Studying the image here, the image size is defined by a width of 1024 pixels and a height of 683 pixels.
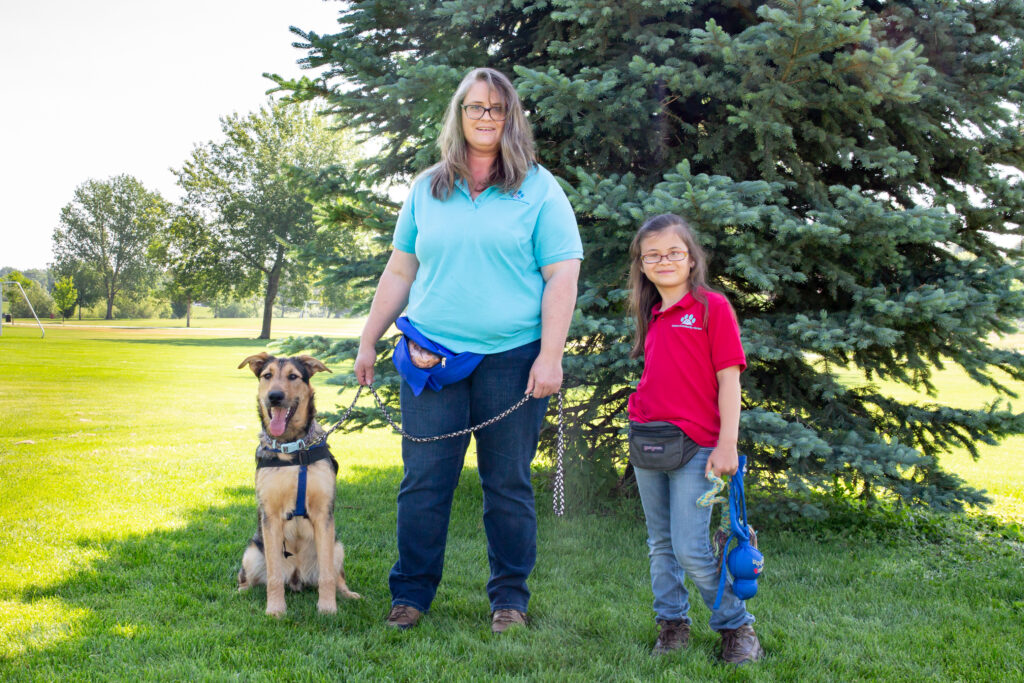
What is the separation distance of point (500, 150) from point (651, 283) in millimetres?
915

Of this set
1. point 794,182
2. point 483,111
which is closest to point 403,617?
point 483,111

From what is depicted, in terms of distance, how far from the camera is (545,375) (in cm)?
288

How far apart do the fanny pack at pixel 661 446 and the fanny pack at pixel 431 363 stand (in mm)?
768

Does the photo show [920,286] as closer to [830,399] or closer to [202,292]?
[830,399]

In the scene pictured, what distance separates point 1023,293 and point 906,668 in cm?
283

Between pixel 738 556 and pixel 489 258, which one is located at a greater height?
pixel 489 258

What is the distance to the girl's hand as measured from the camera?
2.65 metres

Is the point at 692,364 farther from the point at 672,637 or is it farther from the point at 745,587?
the point at 672,637

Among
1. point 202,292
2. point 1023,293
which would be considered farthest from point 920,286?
point 202,292

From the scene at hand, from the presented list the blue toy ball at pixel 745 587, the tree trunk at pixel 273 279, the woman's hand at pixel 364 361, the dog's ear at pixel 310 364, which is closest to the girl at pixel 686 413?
the blue toy ball at pixel 745 587

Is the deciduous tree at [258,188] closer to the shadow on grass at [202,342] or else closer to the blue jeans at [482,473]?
the shadow on grass at [202,342]

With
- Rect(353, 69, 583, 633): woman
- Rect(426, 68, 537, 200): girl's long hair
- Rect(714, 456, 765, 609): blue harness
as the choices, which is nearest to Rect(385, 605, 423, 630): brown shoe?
Rect(353, 69, 583, 633): woman

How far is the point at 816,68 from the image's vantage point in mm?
4188

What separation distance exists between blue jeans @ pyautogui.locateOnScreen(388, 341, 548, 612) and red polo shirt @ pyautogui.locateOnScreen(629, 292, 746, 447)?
546 mm
